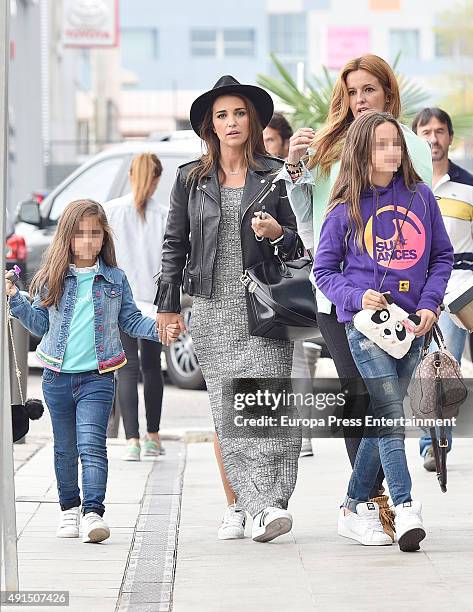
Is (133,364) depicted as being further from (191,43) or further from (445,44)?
(191,43)

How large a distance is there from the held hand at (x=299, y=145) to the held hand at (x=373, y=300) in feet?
2.44

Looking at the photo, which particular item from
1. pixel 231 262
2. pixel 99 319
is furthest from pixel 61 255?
pixel 231 262

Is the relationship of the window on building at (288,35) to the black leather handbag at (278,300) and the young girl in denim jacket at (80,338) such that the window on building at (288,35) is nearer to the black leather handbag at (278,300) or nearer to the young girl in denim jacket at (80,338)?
the young girl in denim jacket at (80,338)

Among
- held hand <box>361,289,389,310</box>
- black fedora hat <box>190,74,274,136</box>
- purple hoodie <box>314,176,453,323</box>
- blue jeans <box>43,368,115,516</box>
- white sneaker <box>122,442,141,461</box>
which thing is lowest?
white sneaker <box>122,442,141,461</box>

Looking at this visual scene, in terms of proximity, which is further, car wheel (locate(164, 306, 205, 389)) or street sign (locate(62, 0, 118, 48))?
street sign (locate(62, 0, 118, 48))

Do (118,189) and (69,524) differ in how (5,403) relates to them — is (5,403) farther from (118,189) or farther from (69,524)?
(118,189)

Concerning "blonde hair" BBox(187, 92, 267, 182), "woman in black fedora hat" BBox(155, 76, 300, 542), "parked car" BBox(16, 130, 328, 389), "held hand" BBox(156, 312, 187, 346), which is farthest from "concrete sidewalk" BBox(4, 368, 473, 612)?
"parked car" BBox(16, 130, 328, 389)

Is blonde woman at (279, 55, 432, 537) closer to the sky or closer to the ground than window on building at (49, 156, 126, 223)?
closer to the sky

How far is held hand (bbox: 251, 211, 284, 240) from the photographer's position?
6.38 metres

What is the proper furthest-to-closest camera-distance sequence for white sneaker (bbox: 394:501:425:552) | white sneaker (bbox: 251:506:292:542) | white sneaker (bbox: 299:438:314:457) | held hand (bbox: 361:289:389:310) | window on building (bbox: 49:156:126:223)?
window on building (bbox: 49:156:126:223) → white sneaker (bbox: 299:438:314:457) → white sneaker (bbox: 251:506:292:542) → white sneaker (bbox: 394:501:425:552) → held hand (bbox: 361:289:389:310)

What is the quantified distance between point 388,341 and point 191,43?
212ft

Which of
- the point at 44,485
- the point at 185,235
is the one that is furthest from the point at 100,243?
the point at 44,485

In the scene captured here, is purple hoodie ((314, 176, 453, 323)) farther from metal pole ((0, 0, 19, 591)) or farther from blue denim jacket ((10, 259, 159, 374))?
metal pole ((0, 0, 19, 591))

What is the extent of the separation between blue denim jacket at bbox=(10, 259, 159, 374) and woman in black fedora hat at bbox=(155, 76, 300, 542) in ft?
0.71
